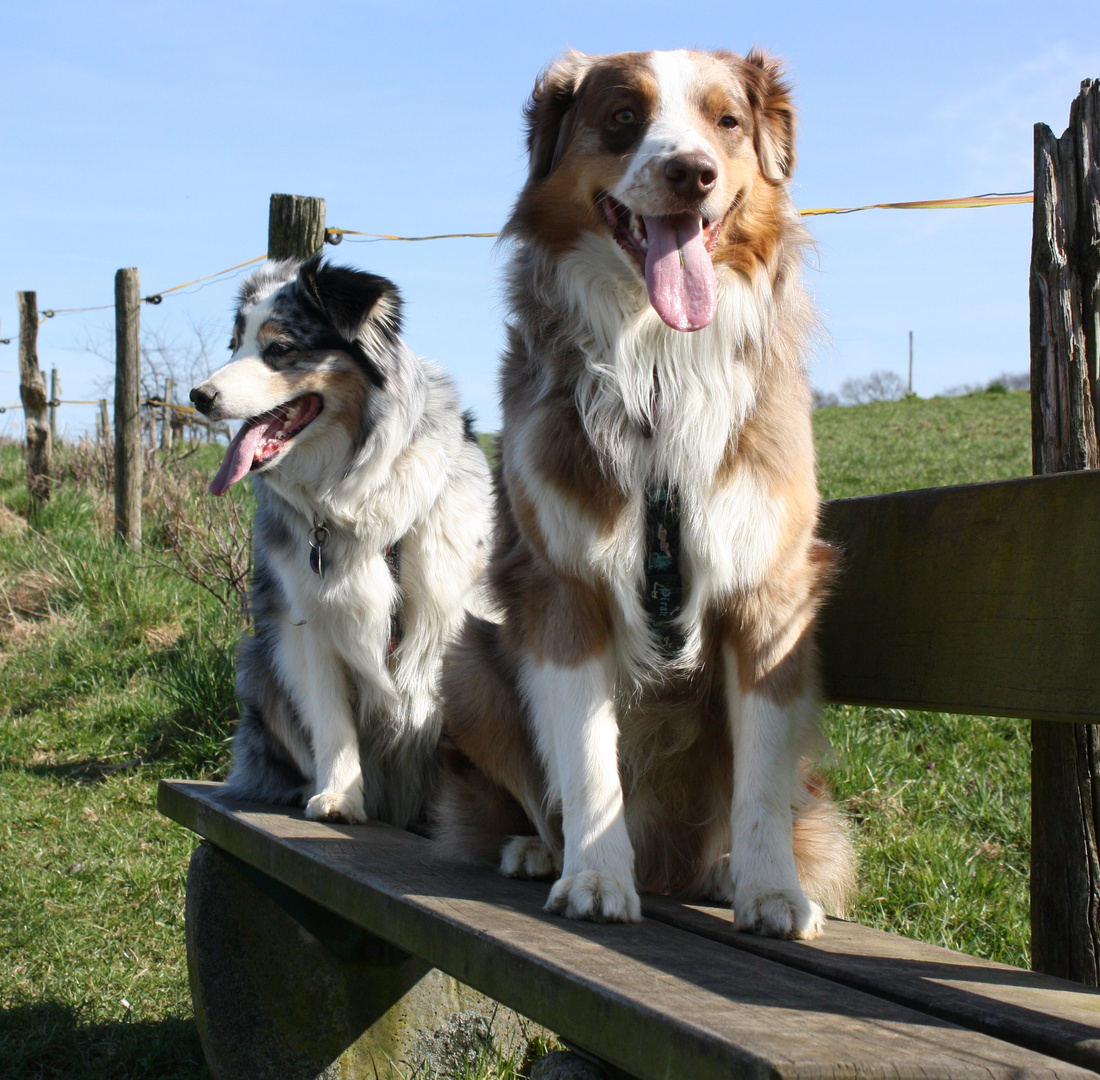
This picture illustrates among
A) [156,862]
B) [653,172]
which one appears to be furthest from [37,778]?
[653,172]

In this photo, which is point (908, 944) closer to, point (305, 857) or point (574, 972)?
point (574, 972)

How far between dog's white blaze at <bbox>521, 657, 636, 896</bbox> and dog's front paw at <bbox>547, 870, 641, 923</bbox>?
2 centimetres

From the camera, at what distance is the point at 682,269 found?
2342 mm

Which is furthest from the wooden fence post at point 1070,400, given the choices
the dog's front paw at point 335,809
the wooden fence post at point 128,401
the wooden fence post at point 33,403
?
the wooden fence post at point 33,403

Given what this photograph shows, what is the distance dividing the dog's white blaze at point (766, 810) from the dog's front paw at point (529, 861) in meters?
0.54

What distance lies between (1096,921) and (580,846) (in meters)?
1.13

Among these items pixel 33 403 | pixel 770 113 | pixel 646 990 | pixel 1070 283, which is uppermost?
pixel 33 403

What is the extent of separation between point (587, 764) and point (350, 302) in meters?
2.22

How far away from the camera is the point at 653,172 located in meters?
2.28

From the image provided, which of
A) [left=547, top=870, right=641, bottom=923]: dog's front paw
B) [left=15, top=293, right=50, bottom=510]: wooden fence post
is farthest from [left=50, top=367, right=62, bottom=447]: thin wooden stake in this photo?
[left=547, top=870, right=641, bottom=923]: dog's front paw

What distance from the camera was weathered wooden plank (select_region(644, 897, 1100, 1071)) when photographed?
143cm

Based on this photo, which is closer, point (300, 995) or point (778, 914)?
point (778, 914)

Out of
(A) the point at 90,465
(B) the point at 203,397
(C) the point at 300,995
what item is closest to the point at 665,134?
(B) the point at 203,397

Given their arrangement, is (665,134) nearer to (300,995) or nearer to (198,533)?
(300,995)
